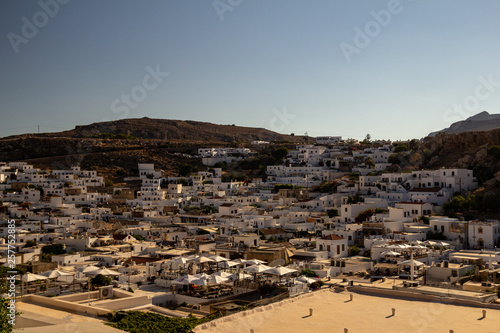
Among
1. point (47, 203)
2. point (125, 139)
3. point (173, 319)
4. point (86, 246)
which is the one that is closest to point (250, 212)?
point (86, 246)

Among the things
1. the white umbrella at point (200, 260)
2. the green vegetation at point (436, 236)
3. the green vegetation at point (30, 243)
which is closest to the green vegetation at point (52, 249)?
the green vegetation at point (30, 243)

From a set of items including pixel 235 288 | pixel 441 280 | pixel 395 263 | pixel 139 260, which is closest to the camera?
pixel 235 288

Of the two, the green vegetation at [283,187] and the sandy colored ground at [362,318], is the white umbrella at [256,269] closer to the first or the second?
the sandy colored ground at [362,318]

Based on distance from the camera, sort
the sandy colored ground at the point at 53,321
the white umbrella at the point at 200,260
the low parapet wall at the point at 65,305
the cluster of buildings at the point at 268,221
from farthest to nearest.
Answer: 1. the cluster of buildings at the point at 268,221
2. the white umbrella at the point at 200,260
3. the low parapet wall at the point at 65,305
4. the sandy colored ground at the point at 53,321

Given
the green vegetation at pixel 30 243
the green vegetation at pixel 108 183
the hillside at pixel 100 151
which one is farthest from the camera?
the hillside at pixel 100 151

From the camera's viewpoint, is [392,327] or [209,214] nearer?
[392,327]

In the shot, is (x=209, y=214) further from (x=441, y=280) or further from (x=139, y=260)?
(x=441, y=280)
